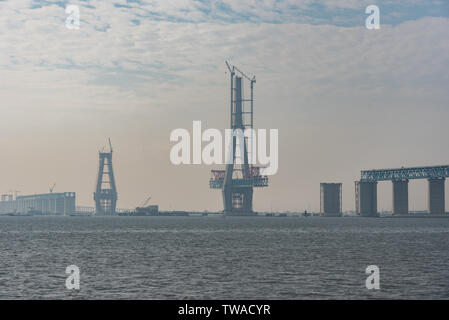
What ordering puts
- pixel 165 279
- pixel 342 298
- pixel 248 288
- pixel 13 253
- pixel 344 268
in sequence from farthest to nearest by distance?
1. pixel 13 253
2. pixel 344 268
3. pixel 165 279
4. pixel 248 288
5. pixel 342 298

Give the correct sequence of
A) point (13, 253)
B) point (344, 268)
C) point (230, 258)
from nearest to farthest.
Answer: point (344, 268), point (230, 258), point (13, 253)

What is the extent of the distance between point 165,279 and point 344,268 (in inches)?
746

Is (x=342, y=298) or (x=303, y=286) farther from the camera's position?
(x=303, y=286)
